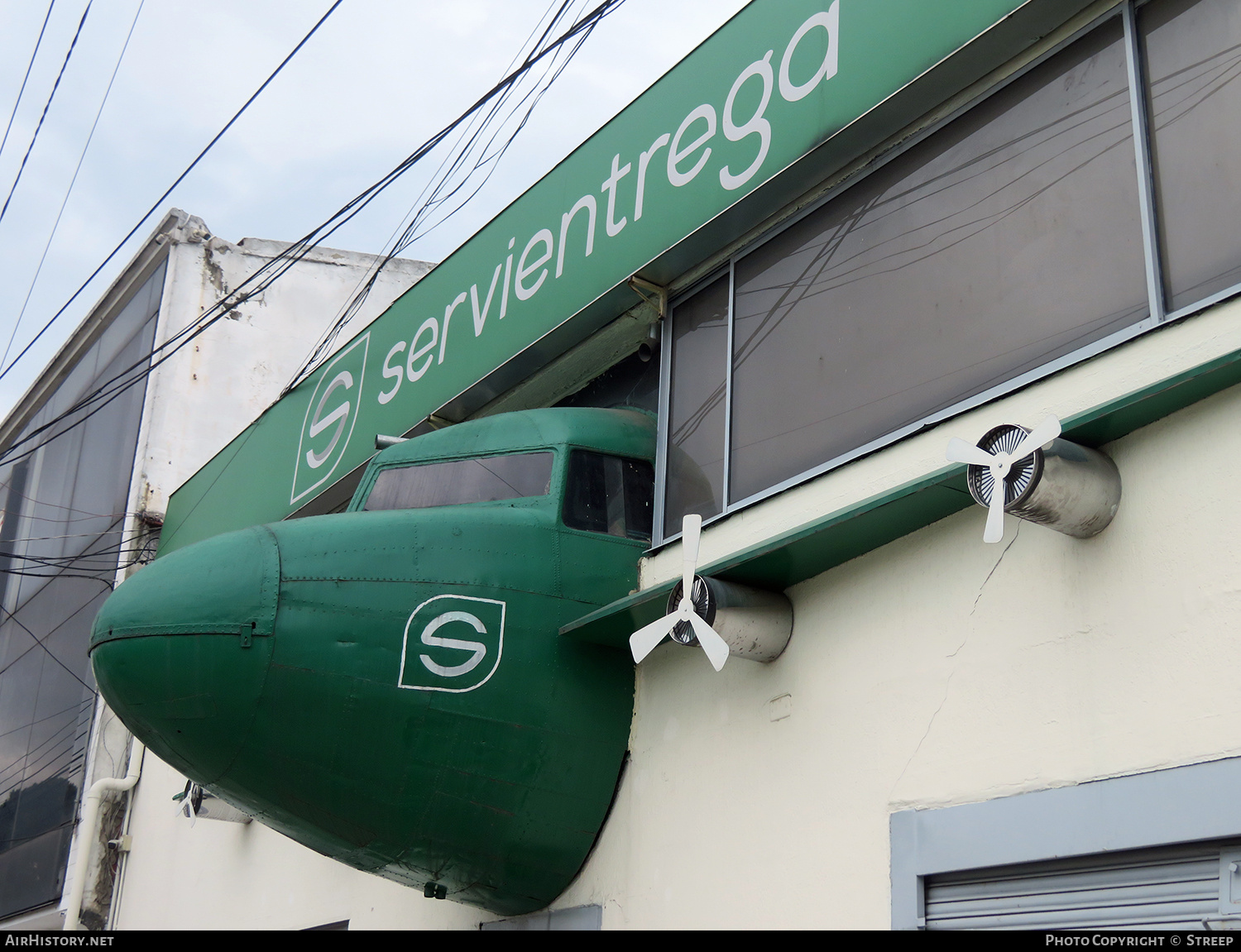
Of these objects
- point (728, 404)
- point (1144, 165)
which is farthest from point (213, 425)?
point (1144, 165)

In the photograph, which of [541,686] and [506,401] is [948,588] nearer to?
[541,686]

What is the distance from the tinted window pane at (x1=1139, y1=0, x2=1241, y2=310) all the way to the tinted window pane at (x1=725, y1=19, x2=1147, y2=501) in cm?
16

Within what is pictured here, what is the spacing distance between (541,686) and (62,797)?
12.1m

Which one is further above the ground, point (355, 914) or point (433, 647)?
point (433, 647)

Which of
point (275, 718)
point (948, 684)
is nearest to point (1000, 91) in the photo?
point (948, 684)

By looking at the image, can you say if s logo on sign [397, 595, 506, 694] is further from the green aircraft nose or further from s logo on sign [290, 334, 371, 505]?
s logo on sign [290, 334, 371, 505]

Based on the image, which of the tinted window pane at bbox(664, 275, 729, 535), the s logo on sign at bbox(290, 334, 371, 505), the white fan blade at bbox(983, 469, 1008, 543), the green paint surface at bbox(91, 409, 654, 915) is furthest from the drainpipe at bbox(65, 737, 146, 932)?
the white fan blade at bbox(983, 469, 1008, 543)

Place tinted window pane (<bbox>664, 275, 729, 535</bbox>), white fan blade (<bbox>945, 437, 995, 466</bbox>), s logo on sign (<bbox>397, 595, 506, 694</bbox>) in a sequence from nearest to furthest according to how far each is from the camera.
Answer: white fan blade (<bbox>945, 437, 995, 466</bbox>) → s logo on sign (<bbox>397, 595, 506, 694</bbox>) → tinted window pane (<bbox>664, 275, 729, 535</bbox>)

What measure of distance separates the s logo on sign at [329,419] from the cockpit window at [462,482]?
286cm

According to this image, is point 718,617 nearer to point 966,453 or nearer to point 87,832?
point 966,453

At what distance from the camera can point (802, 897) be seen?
5859 millimetres

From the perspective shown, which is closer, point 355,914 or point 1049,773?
point 1049,773

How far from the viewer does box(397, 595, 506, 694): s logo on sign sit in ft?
22.2

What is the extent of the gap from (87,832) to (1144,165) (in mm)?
14568
